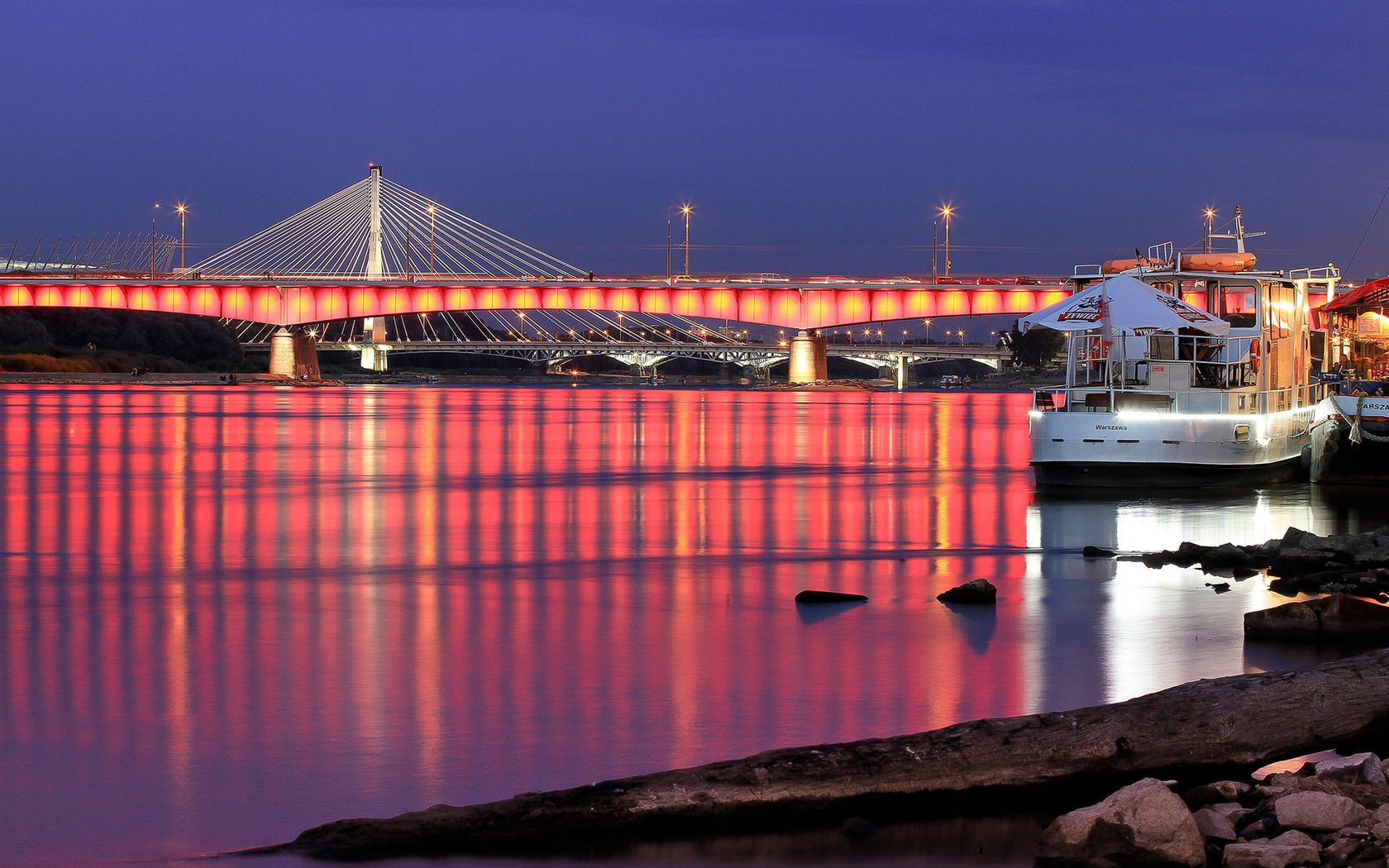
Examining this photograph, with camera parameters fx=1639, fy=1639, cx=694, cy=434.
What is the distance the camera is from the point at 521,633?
1366 cm

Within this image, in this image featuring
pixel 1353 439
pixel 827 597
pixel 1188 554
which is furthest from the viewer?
pixel 1353 439

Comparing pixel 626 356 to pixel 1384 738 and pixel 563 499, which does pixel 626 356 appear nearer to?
pixel 563 499

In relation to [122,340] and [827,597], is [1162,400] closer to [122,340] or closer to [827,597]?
[827,597]

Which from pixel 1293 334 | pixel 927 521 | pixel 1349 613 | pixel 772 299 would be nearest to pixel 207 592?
pixel 1349 613

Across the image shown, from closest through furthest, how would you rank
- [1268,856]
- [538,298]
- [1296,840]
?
[1268,856] < [1296,840] < [538,298]

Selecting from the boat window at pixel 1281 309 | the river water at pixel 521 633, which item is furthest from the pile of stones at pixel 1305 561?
the boat window at pixel 1281 309

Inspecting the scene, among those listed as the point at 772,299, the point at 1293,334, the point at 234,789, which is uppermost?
the point at 772,299

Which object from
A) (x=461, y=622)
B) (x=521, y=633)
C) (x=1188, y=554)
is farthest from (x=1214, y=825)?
(x=1188, y=554)

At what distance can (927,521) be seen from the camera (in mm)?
25078

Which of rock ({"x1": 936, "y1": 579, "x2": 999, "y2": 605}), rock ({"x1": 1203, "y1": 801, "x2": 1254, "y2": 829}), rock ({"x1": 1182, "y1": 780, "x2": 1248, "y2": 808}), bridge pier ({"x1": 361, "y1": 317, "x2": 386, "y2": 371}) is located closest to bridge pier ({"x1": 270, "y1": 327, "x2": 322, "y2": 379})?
bridge pier ({"x1": 361, "y1": 317, "x2": 386, "y2": 371})

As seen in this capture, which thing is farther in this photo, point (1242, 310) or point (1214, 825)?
point (1242, 310)

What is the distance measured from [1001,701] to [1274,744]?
7.52 ft

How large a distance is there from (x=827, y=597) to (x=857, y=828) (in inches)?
312

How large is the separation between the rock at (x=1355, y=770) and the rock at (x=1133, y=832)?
3.89 ft
